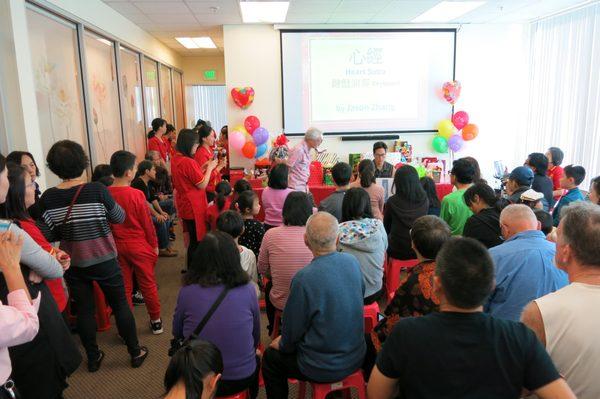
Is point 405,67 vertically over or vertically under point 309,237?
over

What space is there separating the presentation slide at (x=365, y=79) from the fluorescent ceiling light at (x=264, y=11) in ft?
1.53

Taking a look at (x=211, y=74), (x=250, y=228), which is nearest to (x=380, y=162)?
(x=250, y=228)

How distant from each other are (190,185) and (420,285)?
98.6 inches

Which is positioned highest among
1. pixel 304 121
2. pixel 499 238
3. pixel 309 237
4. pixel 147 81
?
pixel 147 81

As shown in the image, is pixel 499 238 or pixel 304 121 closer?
pixel 499 238

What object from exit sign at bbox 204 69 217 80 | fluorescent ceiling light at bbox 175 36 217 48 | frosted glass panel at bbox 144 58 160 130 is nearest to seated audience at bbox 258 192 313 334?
frosted glass panel at bbox 144 58 160 130

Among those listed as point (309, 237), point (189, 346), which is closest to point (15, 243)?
point (189, 346)

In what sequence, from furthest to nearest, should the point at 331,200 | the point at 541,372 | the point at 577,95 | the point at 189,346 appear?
the point at 577,95
the point at 331,200
the point at 189,346
the point at 541,372

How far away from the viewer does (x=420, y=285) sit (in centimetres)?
164


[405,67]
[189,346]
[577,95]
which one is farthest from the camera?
[405,67]

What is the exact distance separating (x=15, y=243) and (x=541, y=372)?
1.63m

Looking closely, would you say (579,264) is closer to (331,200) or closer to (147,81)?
(331,200)

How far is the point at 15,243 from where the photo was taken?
135cm

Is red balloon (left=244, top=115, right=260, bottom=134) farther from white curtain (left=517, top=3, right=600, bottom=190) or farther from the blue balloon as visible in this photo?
white curtain (left=517, top=3, right=600, bottom=190)
